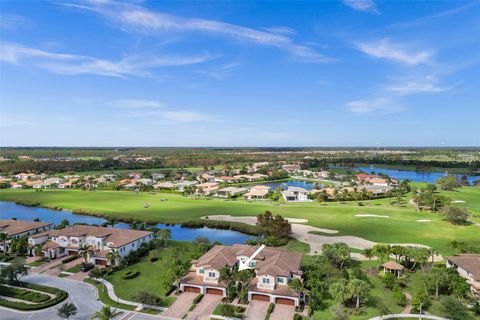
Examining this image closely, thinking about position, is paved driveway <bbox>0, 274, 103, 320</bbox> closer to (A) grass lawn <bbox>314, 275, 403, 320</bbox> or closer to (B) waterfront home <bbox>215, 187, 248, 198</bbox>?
(A) grass lawn <bbox>314, 275, 403, 320</bbox>

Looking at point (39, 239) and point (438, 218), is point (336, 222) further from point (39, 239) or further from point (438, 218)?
point (39, 239)

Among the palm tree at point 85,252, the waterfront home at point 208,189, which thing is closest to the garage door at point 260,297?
the palm tree at point 85,252

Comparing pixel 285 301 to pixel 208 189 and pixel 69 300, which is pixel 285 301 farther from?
pixel 208 189

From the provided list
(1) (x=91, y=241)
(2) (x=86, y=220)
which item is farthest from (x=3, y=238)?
(2) (x=86, y=220)

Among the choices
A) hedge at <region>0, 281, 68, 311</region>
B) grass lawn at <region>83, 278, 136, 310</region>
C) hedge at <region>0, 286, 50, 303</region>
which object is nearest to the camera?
hedge at <region>0, 281, 68, 311</region>

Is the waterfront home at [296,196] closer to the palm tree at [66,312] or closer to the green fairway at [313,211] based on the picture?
the green fairway at [313,211]

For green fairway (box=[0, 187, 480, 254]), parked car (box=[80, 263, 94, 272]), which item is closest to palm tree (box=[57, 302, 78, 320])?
parked car (box=[80, 263, 94, 272])

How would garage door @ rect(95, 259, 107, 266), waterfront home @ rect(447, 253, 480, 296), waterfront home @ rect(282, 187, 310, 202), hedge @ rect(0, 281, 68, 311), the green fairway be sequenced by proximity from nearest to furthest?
hedge @ rect(0, 281, 68, 311), waterfront home @ rect(447, 253, 480, 296), garage door @ rect(95, 259, 107, 266), the green fairway, waterfront home @ rect(282, 187, 310, 202)
